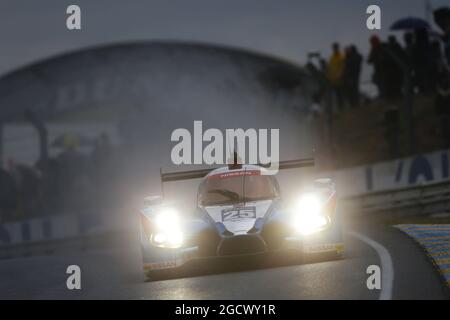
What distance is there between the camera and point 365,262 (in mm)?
10492

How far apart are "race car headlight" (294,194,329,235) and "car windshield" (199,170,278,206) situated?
2.19 ft

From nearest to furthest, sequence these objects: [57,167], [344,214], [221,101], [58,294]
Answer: [58,294] < [344,214] < [57,167] < [221,101]

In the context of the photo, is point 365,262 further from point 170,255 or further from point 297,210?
point 170,255

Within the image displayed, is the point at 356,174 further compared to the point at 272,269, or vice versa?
the point at 356,174

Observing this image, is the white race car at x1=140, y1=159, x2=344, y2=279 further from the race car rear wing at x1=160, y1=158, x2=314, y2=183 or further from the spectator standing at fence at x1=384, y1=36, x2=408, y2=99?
the spectator standing at fence at x1=384, y1=36, x2=408, y2=99

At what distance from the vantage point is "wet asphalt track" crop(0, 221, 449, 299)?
→ 28.3 feet

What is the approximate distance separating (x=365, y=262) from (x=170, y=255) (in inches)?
74.7

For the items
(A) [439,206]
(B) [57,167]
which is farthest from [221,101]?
(A) [439,206]

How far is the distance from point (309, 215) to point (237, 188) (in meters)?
1.09

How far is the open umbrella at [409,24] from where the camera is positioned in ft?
69.6

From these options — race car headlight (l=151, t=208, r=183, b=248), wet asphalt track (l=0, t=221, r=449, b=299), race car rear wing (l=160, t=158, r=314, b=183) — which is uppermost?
race car rear wing (l=160, t=158, r=314, b=183)

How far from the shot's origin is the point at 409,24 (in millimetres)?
21375

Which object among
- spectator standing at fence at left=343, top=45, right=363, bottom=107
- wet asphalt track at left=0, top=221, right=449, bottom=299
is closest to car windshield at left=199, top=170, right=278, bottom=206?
wet asphalt track at left=0, top=221, right=449, bottom=299
